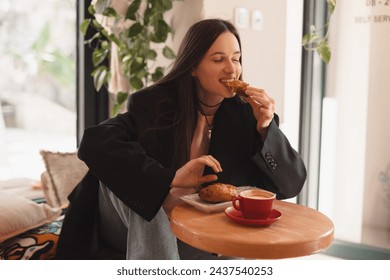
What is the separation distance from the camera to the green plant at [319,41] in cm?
251

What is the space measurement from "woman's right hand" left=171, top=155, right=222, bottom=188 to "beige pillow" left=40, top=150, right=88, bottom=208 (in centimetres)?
95

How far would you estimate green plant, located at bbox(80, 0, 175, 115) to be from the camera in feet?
7.64

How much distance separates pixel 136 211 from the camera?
138 cm

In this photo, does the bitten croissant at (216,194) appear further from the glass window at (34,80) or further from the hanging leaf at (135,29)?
the glass window at (34,80)

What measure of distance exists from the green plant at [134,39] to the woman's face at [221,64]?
0.82 m

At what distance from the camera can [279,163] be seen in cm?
147

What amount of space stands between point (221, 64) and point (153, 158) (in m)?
0.37

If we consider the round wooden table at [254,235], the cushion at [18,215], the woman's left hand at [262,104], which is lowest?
the cushion at [18,215]

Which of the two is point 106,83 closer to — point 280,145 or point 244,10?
point 244,10

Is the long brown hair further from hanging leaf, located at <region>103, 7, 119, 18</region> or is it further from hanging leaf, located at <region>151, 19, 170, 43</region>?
hanging leaf, located at <region>103, 7, 119, 18</region>

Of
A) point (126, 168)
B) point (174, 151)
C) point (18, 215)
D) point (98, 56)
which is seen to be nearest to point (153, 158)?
point (174, 151)

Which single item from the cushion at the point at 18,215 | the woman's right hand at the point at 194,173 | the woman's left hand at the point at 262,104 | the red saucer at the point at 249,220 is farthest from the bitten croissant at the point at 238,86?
the cushion at the point at 18,215

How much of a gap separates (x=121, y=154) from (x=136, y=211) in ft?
0.57

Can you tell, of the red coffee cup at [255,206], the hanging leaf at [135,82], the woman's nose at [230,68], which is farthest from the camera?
the hanging leaf at [135,82]
